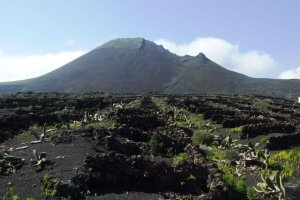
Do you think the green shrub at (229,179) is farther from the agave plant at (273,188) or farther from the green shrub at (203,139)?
the green shrub at (203,139)

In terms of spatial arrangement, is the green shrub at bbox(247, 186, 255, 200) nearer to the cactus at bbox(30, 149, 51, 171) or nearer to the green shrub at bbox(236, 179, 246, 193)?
the green shrub at bbox(236, 179, 246, 193)

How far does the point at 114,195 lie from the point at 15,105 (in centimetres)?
4985

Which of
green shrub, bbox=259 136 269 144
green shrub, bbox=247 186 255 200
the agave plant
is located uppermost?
the agave plant

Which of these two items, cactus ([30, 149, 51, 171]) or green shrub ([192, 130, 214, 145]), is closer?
cactus ([30, 149, 51, 171])

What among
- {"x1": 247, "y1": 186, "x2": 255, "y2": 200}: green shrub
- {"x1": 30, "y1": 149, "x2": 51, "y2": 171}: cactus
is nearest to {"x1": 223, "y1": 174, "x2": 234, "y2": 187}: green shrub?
{"x1": 247, "y1": 186, "x2": 255, "y2": 200}: green shrub

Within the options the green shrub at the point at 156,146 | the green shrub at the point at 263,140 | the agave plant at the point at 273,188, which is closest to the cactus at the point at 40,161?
the green shrub at the point at 156,146

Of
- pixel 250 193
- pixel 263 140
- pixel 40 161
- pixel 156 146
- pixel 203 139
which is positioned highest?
pixel 40 161

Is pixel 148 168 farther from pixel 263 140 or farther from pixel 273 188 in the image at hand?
pixel 263 140

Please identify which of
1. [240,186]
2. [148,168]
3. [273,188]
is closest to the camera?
[273,188]

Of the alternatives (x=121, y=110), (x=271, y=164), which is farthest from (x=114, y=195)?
(x=121, y=110)

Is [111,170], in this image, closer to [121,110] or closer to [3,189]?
[3,189]

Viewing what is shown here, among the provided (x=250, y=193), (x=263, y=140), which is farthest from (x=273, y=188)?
(x=263, y=140)

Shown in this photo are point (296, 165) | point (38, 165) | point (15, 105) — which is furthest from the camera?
point (15, 105)

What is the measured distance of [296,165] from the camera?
20.3 meters
